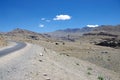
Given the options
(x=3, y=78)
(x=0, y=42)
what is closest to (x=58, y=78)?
(x=3, y=78)

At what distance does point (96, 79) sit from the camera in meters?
26.9

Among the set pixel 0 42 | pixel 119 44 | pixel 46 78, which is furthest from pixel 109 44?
pixel 46 78

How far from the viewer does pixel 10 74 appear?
1694 cm

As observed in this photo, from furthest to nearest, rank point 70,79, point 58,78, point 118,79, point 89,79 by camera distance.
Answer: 1. point 118,79
2. point 89,79
3. point 70,79
4. point 58,78

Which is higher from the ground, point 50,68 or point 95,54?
point 50,68

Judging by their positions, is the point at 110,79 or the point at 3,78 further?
the point at 110,79

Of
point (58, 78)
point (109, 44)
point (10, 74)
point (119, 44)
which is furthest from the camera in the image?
point (109, 44)

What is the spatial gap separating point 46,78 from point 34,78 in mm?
1006

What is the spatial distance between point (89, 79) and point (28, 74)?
998 centimetres

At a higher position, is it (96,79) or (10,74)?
(10,74)

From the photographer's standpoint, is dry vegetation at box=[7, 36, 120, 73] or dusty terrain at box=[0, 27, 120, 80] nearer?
dusty terrain at box=[0, 27, 120, 80]

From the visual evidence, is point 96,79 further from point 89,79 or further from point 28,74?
point 28,74

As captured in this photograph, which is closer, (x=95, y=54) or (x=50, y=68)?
(x=50, y=68)

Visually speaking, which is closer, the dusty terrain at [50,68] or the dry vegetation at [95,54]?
the dusty terrain at [50,68]
